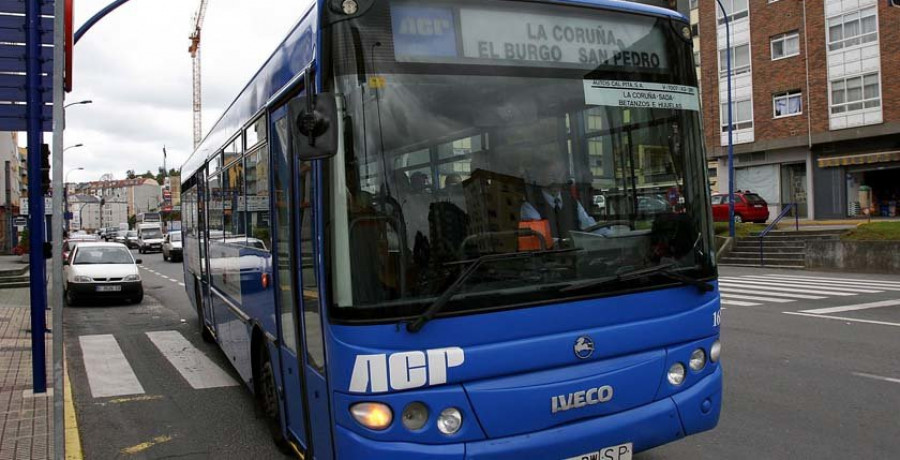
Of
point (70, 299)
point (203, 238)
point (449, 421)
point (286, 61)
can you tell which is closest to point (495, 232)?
point (449, 421)

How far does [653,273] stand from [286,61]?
98.7 inches

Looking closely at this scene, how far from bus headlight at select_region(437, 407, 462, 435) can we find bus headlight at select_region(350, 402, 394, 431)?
0.77ft

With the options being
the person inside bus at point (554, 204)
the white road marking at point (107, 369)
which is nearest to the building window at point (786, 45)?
the white road marking at point (107, 369)

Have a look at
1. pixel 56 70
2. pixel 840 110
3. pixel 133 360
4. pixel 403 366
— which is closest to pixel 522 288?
pixel 403 366

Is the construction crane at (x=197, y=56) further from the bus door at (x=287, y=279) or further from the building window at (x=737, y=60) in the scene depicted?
the bus door at (x=287, y=279)

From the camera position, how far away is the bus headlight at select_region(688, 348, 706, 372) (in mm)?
4023

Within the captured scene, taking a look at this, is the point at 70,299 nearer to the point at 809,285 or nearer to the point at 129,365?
the point at 129,365

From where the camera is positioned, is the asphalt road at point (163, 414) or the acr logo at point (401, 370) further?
the asphalt road at point (163, 414)

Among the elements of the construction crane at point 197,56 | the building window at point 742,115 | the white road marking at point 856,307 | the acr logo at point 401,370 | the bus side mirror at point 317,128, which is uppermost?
the construction crane at point 197,56

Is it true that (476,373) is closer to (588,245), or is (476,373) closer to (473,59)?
(588,245)

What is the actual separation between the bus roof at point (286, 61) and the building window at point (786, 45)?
3740cm

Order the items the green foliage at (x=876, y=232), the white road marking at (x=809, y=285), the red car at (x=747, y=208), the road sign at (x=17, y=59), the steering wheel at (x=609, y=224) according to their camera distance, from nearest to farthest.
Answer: the steering wheel at (x=609, y=224) < the road sign at (x=17, y=59) < the white road marking at (x=809, y=285) < the green foliage at (x=876, y=232) < the red car at (x=747, y=208)

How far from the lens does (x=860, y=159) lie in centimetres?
3391

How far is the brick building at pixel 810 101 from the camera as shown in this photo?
110 ft
